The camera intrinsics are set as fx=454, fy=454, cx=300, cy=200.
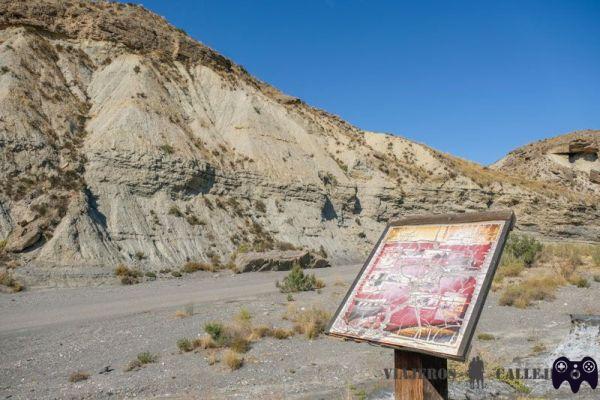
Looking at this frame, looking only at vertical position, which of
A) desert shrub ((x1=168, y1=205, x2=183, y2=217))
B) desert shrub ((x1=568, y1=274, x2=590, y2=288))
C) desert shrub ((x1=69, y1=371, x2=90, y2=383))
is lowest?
desert shrub ((x1=69, y1=371, x2=90, y2=383))

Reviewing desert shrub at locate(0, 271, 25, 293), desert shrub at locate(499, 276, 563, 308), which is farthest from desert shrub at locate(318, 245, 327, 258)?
desert shrub at locate(0, 271, 25, 293)

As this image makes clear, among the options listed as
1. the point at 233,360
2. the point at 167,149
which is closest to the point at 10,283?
the point at 233,360

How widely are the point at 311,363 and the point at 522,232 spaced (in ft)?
138

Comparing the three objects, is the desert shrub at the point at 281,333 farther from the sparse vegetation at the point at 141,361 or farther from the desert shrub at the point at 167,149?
the desert shrub at the point at 167,149

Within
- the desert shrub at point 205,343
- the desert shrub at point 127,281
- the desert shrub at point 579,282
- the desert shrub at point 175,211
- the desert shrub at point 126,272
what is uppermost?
the desert shrub at point 175,211

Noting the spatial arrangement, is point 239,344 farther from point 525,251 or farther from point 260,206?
point 260,206

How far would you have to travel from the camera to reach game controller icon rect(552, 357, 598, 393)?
274 inches

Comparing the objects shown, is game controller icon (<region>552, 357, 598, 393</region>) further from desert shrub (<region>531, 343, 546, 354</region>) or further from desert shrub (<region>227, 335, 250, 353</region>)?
desert shrub (<region>227, 335, 250, 353</region>)

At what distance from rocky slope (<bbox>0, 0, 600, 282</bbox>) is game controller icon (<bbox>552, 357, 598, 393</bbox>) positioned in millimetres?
19122

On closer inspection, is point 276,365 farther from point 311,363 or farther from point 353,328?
point 353,328

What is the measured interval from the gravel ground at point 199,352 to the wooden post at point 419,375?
94.7 inches

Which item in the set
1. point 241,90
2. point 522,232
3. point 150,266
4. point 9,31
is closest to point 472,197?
point 522,232

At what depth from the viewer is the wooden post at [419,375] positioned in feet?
14.4

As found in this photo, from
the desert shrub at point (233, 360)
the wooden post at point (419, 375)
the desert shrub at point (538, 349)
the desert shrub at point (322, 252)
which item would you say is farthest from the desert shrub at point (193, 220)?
the wooden post at point (419, 375)
